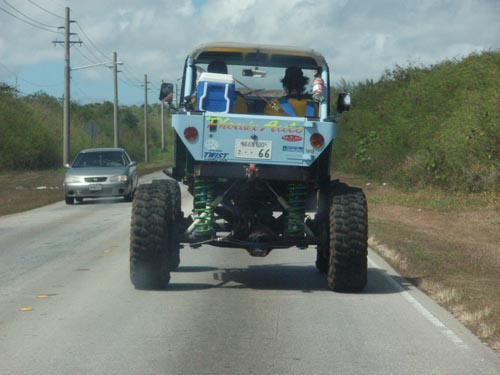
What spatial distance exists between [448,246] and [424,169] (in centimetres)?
1487

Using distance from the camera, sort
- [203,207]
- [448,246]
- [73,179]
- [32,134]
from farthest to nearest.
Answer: [32,134] < [73,179] < [448,246] < [203,207]

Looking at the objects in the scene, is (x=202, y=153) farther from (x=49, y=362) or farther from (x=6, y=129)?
(x=6, y=129)

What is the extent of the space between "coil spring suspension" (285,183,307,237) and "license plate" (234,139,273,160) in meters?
0.66

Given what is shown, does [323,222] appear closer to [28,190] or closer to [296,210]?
[296,210]

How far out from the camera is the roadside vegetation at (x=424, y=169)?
14492 millimetres

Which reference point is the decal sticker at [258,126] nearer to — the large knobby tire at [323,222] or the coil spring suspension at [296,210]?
the coil spring suspension at [296,210]

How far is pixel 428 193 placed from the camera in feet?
103

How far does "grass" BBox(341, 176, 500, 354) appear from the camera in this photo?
11109 mm

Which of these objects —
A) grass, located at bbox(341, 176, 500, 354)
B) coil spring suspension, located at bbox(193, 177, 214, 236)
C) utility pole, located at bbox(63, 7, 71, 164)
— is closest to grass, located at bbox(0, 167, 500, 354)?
grass, located at bbox(341, 176, 500, 354)

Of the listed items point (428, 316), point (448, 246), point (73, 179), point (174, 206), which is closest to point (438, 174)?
point (73, 179)

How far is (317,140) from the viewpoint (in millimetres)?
11781

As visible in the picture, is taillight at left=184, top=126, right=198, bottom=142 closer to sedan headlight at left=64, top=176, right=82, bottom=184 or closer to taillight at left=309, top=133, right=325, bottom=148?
taillight at left=309, top=133, right=325, bottom=148

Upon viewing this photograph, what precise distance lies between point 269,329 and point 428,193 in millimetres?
22489

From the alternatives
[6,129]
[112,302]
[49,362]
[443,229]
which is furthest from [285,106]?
[6,129]
